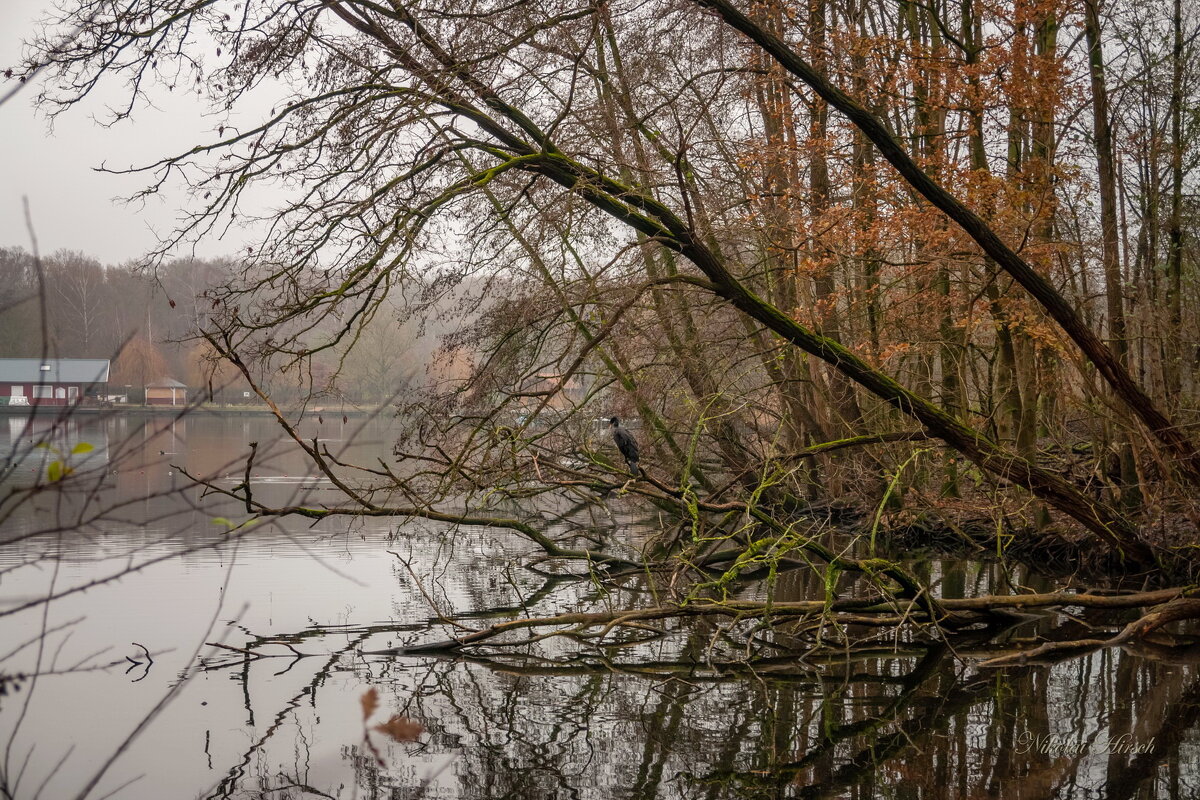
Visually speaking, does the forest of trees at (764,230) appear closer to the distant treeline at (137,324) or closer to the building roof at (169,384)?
the distant treeline at (137,324)

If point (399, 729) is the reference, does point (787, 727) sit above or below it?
below

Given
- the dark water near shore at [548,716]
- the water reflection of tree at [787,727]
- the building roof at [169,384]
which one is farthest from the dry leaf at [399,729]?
the building roof at [169,384]

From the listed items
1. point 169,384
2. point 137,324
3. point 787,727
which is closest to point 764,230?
point 787,727

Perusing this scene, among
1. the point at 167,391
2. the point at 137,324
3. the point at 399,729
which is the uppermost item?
the point at 167,391

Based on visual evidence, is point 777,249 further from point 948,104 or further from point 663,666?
point 663,666

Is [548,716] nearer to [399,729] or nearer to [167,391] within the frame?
[399,729]

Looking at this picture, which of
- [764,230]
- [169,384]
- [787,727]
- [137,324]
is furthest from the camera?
[169,384]

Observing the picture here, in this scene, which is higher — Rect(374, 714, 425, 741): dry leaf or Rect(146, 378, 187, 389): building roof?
Rect(146, 378, 187, 389): building roof

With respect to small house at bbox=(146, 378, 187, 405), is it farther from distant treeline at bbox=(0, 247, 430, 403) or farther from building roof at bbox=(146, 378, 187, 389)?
distant treeline at bbox=(0, 247, 430, 403)

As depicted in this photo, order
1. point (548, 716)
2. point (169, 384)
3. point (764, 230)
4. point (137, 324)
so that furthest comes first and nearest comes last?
point (169, 384), point (764, 230), point (548, 716), point (137, 324)

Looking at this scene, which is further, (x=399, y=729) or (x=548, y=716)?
(x=548, y=716)

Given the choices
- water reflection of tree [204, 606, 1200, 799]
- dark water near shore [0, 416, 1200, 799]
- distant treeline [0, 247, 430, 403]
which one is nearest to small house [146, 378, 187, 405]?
distant treeline [0, 247, 430, 403]

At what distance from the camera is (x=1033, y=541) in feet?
40.5

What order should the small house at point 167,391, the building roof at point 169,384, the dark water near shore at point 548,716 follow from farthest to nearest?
the small house at point 167,391 < the building roof at point 169,384 < the dark water near shore at point 548,716
